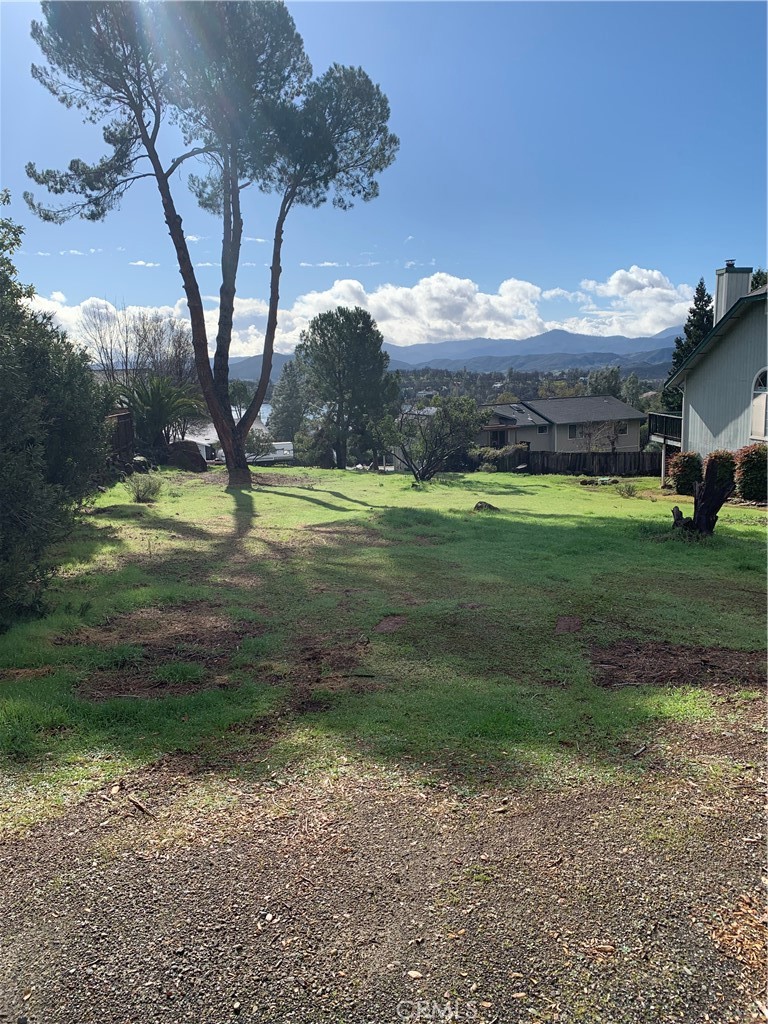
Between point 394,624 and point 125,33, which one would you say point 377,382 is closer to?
point 125,33

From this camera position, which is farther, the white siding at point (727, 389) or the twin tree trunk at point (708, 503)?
the white siding at point (727, 389)

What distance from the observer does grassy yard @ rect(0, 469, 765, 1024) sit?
3.25m

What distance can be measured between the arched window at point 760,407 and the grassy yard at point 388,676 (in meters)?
9.67

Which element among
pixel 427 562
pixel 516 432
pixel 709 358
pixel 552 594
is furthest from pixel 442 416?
pixel 516 432

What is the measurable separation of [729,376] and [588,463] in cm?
1264

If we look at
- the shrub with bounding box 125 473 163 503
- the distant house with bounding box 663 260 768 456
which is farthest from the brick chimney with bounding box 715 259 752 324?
the shrub with bounding box 125 473 163 503

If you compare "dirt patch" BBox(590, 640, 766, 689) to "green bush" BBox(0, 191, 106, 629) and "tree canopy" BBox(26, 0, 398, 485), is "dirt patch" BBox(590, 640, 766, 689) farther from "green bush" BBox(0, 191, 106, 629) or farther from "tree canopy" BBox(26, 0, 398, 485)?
"tree canopy" BBox(26, 0, 398, 485)

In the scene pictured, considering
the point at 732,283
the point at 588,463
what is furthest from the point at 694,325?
the point at 732,283

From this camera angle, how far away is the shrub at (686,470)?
19.8m

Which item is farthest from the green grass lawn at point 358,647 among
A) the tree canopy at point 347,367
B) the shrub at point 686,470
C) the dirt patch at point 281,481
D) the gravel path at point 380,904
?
the tree canopy at point 347,367

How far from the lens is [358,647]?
5.34 m

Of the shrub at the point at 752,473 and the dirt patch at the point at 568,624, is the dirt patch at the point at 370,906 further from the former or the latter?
the shrub at the point at 752,473

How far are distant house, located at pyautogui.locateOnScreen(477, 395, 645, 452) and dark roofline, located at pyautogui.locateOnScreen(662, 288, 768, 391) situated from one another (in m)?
20.7

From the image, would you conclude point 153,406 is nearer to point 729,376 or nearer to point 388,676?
point 729,376
